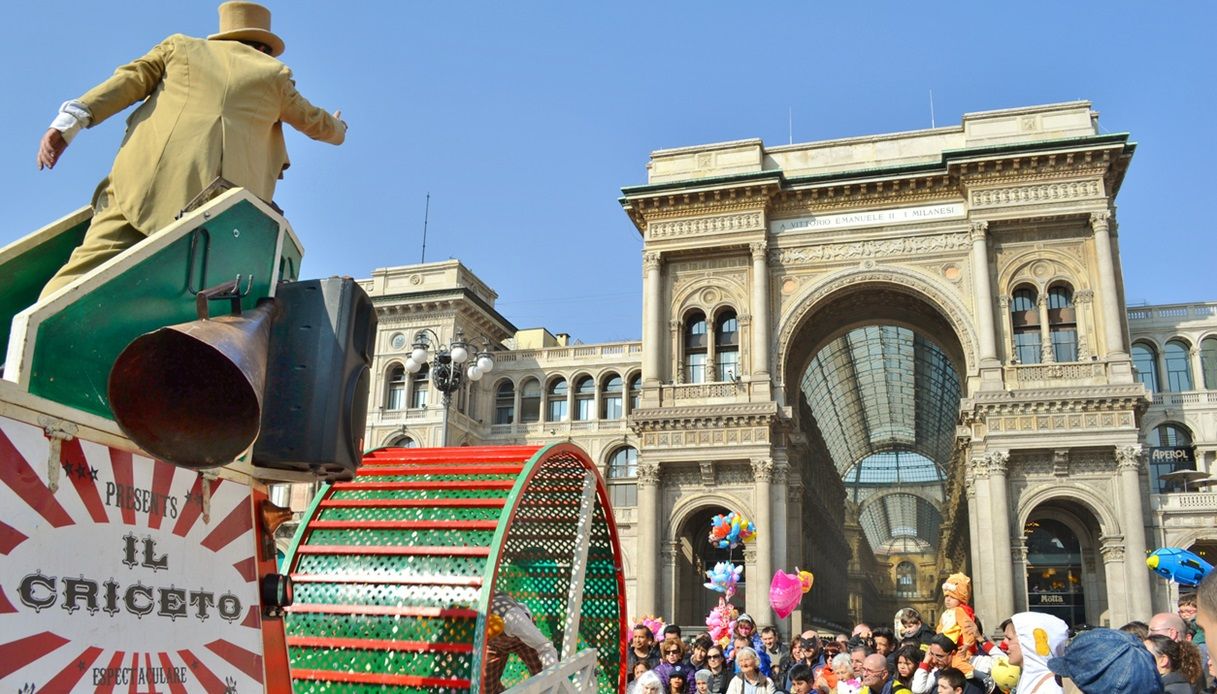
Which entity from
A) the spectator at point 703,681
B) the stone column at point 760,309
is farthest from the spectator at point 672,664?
the stone column at point 760,309

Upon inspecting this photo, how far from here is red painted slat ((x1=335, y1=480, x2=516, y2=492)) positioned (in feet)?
13.0

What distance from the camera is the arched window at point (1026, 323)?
104ft

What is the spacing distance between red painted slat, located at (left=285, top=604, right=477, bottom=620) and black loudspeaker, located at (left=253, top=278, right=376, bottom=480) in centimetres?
74

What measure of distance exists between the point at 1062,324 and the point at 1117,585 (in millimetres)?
8336

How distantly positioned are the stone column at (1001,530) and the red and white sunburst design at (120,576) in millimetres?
29233

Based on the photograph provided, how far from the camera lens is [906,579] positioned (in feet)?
294

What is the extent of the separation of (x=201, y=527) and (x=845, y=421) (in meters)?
61.8

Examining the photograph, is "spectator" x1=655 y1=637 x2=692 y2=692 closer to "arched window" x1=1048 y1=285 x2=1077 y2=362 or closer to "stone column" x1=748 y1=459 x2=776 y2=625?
"stone column" x1=748 y1=459 x2=776 y2=625

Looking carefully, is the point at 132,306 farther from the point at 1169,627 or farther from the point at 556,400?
the point at 556,400

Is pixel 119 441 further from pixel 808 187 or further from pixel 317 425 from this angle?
pixel 808 187

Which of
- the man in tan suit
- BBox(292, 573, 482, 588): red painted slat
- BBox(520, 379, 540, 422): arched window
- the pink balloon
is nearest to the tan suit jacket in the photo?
the man in tan suit

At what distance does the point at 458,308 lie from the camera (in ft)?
141

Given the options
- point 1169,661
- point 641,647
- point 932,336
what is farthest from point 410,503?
point 932,336

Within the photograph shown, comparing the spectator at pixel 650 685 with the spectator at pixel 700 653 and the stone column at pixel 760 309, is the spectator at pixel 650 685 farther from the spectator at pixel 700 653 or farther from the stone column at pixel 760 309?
the stone column at pixel 760 309
